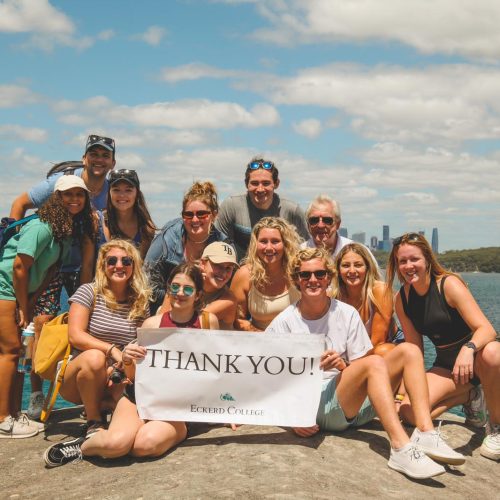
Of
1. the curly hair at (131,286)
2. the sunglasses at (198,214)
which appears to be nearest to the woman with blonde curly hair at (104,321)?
the curly hair at (131,286)

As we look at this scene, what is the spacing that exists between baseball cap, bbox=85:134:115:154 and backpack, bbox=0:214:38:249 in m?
1.63

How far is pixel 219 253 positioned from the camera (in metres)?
7.35

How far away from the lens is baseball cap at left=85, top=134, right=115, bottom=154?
870cm

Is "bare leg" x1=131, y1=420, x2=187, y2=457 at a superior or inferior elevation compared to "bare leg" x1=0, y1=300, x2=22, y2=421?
inferior

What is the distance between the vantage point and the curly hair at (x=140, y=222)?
326 inches

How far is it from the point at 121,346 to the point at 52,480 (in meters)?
1.64

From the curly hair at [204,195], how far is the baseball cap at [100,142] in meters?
1.46

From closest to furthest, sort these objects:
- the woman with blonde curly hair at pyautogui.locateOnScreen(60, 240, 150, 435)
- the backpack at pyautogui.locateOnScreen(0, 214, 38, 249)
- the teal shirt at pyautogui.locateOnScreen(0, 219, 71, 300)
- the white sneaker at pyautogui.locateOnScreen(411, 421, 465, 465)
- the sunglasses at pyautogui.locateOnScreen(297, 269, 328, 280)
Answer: the white sneaker at pyautogui.locateOnScreen(411, 421, 465, 465)
the sunglasses at pyautogui.locateOnScreen(297, 269, 328, 280)
the woman with blonde curly hair at pyautogui.locateOnScreen(60, 240, 150, 435)
the teal shirt at pyautogui.locateOnScreen(0, 219, 71, 300)
the backpack at pyautogui.locateOnScreen(0, 214, 38, 249)

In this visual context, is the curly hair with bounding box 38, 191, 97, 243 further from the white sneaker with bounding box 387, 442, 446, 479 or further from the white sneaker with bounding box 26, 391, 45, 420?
the white sneaker with bounding box 387, 442, 446, 479

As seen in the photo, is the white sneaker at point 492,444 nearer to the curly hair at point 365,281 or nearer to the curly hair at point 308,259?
the curly hair at point 365,281

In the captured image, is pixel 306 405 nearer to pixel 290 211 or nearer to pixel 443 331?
pixel 443 331

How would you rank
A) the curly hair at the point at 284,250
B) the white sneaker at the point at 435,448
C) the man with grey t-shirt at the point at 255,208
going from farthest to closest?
the man with grey t-shirt at the point at 255,208
the curly hair at the point at 284,250
the white sneaker at the point at 435,448

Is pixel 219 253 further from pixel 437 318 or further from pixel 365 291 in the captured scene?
pixel 437 318

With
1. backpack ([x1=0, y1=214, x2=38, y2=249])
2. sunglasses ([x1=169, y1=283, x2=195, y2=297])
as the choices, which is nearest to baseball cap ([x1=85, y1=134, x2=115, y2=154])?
backpack ([x1=0, y1=214, x2=38, y2=249])
